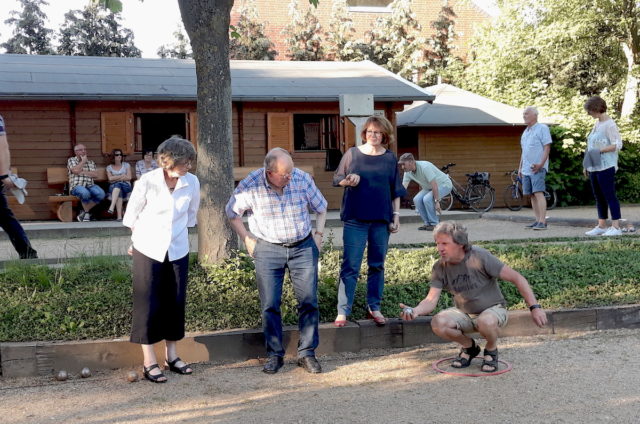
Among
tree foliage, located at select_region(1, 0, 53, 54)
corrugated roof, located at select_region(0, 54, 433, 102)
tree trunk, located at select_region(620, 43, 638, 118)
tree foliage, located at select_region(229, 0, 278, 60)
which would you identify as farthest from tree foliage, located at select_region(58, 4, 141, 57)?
tree trunk, located at select_region(620, 43, 638, 118)

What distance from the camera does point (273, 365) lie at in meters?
5.44

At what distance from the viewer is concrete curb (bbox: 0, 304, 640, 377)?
547cm

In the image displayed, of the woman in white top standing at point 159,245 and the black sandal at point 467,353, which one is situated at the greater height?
the woman in white top standing at point 159,245

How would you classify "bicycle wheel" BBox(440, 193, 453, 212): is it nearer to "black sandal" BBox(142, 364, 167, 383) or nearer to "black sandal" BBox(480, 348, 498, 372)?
"black sandal" BBox(480, 348, 498, 372)

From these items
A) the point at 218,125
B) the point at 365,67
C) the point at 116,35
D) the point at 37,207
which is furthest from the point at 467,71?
the point at 218,125

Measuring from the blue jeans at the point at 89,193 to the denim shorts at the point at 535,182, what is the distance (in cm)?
876

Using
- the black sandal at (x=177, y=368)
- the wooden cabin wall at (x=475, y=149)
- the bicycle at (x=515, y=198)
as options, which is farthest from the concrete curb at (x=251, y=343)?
the wooden cabin wall at (x=475, y=149)

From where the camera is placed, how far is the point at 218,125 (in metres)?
7.23

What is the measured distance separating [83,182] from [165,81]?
3.25 meters

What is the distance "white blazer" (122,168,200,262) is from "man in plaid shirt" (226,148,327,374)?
0.44m

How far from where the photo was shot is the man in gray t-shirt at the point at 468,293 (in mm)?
5168

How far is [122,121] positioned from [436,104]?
9771 millimetres

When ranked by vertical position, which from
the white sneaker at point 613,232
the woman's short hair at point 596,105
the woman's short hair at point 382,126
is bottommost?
the white sneaker at point 613,232

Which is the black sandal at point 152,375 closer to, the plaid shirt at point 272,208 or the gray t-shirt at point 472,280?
the plaid shirt at point 272,208
